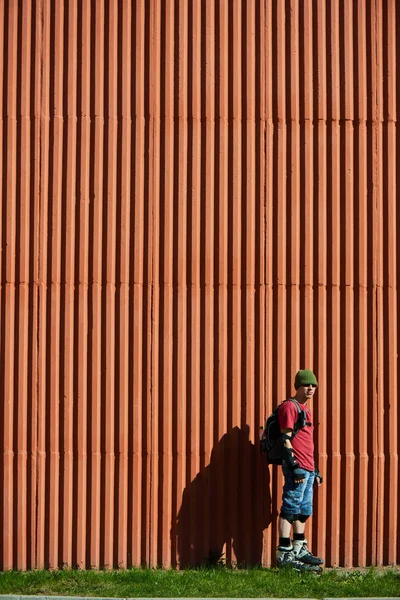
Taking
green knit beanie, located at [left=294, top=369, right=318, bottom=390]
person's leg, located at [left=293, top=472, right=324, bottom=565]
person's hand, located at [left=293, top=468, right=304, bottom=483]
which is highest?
green knit beanie, located at [left=294, top=369, right=318, bottom=390]

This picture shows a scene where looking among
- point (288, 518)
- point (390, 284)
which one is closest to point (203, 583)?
point (288, 518)

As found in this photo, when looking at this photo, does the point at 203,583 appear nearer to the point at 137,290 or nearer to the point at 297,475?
the point at 297,475

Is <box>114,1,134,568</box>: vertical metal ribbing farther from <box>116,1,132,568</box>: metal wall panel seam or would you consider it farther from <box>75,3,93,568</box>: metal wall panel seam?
<box>75,3,93,568</box>: metal wall panel seam

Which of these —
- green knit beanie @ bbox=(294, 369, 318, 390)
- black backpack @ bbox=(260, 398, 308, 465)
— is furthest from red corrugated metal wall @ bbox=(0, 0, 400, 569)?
green knit beanie @ bbox=(294, 369, 318, 390)

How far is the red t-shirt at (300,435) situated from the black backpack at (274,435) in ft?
0.17

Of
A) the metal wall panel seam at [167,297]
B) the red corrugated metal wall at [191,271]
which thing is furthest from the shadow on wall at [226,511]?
the metal wall panel seam at [167,297]

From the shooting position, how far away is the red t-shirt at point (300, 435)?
37.3 feet

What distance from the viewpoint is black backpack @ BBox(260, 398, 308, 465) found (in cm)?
1146

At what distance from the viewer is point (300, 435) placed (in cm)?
1152

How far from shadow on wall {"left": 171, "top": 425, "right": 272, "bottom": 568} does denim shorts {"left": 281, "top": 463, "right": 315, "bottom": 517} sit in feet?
1.62

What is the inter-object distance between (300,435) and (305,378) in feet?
1.89

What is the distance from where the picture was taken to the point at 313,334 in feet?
39.4

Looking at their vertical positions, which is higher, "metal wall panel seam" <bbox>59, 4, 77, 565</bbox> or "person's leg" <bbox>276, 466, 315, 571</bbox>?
"metal wall panel seam" <bbox>59, 4, 77, 565</bbox>

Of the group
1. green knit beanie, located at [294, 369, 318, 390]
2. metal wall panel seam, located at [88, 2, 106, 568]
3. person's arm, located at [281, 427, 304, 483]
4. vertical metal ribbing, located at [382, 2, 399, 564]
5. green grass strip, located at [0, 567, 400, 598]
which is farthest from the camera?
vertical metal ribbing, located at [382, 2, 399, 564]
